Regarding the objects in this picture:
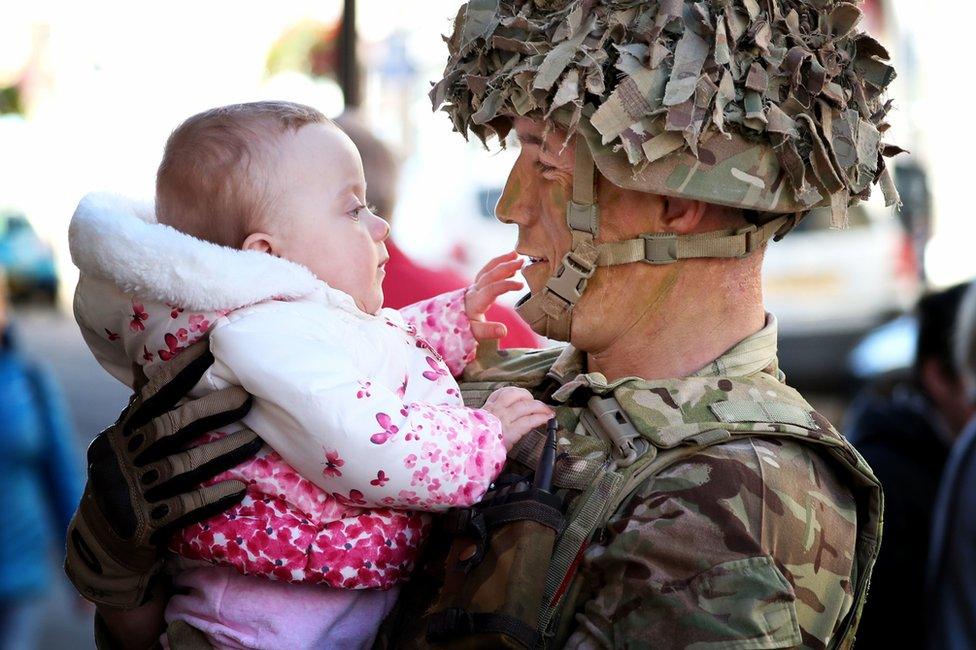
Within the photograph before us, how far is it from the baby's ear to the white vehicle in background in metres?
9.02

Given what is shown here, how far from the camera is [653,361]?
8.80 ft

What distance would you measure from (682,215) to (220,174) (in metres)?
0.97

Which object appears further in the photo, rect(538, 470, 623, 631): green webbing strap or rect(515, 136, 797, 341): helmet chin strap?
rect(515, 136, 797, 341): helmet chin strap

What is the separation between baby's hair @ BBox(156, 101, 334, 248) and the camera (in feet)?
8.02

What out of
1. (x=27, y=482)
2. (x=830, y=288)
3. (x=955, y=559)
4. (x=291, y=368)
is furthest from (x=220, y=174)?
(x=830, y=288)

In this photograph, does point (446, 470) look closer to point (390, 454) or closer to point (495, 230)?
point (390, 454)

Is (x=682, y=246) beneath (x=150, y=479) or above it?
above

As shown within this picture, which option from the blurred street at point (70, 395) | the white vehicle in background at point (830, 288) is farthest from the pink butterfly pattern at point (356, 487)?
the white vehicle in background at point (830, 288)

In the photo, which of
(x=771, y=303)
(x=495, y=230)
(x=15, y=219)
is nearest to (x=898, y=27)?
(x=771, y=303)

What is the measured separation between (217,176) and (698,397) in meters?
1.06

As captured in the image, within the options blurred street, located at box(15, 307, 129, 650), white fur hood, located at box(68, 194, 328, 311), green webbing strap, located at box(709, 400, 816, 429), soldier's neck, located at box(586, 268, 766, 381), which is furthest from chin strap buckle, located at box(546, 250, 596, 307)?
blurred street, located at box(15, 307, 129, 650)

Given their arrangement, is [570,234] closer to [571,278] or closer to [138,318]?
[571,278]

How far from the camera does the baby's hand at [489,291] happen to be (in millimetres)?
2938

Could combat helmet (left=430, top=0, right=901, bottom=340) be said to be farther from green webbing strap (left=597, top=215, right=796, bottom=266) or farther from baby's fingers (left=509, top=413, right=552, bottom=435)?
baby's fingers (left=509, top=413, right=552, bottom=435)
